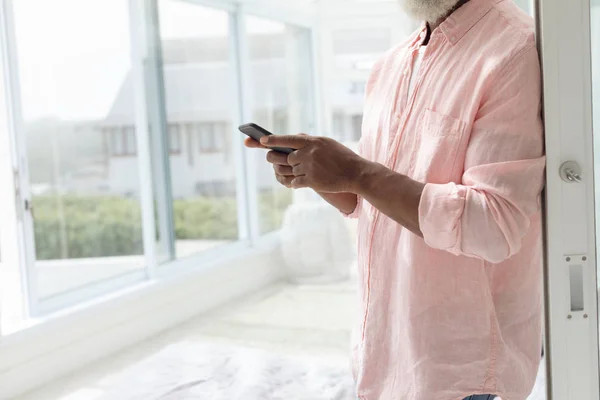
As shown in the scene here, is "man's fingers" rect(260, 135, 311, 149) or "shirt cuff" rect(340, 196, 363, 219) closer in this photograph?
"man's fingers" rect(260, 135, 311, 149)

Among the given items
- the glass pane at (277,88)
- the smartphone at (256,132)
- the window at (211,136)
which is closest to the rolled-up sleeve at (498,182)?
the smartphone at (256,132)

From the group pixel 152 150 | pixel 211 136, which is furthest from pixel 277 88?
pixel 152 150

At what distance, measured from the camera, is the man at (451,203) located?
3.08 ft

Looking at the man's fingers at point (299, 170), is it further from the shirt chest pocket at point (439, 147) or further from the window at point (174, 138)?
the window at point (174, 138)

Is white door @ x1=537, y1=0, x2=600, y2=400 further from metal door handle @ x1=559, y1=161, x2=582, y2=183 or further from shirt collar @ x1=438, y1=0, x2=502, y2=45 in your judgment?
shirt collar @ x1=438, y1=0, x2=502, y2=45

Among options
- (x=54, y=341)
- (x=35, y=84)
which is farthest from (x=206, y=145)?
(x=54, y=341)

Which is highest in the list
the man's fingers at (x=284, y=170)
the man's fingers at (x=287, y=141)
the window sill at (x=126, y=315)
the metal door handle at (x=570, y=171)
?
the man's fingers at (x=287, y=141)

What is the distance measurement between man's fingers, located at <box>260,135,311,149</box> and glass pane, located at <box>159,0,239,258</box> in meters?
3.09

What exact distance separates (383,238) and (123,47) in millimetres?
2840

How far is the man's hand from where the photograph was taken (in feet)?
3.35

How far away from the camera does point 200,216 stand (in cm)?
440

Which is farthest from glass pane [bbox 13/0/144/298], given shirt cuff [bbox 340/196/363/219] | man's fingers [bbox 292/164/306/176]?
man's fingers [bbox 292/164/306/176]

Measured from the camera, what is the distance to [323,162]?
1.03 metres

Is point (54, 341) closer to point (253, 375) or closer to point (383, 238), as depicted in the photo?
point (253, 375)
